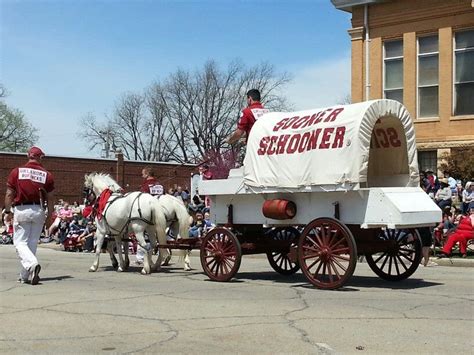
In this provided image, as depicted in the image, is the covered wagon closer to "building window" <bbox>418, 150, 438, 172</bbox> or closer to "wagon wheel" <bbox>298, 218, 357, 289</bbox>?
"wagon wheel" <bbox>298, 218, 357, 289</bbox>

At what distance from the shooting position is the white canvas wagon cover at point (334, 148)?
10.2 meters

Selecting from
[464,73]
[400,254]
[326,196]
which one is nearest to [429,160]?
[464,73]

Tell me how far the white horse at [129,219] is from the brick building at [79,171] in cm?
2390

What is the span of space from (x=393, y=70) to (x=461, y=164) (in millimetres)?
5096

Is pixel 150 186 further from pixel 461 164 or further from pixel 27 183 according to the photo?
pixel 461 164

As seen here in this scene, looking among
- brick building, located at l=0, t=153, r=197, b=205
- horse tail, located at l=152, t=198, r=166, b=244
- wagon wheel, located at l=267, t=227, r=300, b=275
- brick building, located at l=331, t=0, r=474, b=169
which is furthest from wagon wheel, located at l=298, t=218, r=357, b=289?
brick building, located at l=0, t=153, r=197, b=205

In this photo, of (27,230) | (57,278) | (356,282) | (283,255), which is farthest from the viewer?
(57,278)

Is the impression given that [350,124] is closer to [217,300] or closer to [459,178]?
[217,300]

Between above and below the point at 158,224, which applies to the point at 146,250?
below

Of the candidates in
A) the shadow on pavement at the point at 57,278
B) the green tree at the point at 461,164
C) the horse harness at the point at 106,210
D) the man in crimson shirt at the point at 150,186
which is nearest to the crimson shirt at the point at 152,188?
the man in crimson shirt at the point at 150,186

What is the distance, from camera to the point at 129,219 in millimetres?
13680

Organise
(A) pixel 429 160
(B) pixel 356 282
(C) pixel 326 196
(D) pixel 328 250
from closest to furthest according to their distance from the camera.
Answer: (D) pixel 328 250
(C) pixel 326 196
(B) pixel 356 282
(A) pixel 429 160

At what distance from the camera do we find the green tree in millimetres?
24547

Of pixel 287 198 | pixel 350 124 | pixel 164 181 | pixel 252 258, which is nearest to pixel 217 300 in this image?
pixel 287 198
